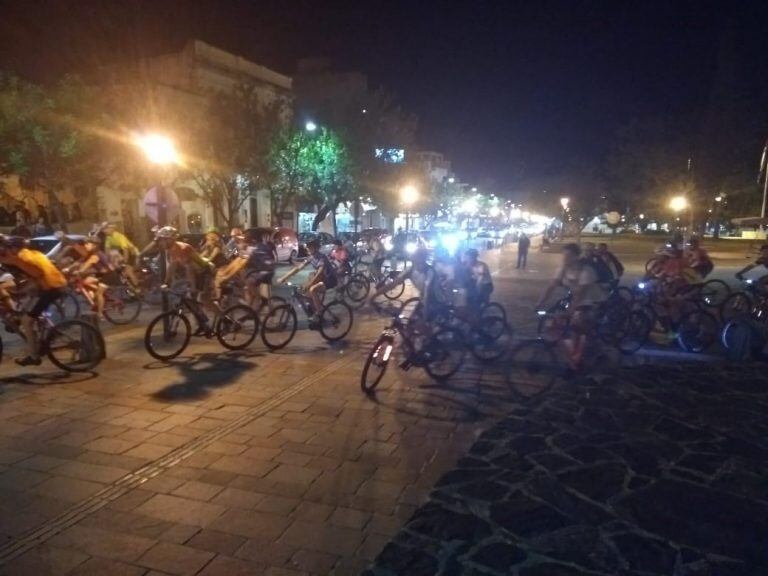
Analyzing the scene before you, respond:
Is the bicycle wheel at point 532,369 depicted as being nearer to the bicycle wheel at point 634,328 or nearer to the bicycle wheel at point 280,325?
the bicycle wheel at point 634,328

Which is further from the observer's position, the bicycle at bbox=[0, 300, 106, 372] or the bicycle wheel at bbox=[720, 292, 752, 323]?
the bicycle wheel at bbox=[720, 292, 752, 323]

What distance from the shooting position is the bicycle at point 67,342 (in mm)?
7814

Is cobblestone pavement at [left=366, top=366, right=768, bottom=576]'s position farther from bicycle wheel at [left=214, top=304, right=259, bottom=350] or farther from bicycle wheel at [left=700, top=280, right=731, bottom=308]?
bicycle wheel at [left=700, top=280, right=731, bottom=308]

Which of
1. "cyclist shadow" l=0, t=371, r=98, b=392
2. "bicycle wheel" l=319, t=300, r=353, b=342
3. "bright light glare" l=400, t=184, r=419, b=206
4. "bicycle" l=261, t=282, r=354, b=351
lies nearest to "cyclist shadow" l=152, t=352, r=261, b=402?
"bicycle" l=261, t=282, r=354, b=351

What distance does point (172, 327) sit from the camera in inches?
347

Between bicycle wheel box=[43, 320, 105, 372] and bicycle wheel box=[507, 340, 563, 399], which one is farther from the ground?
bicycle wheel box=[43, 320, 105, 372]

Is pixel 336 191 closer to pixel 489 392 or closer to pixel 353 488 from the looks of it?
pixel 489 392

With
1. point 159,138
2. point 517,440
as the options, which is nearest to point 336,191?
point 159,138

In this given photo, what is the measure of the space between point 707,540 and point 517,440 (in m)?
2.00

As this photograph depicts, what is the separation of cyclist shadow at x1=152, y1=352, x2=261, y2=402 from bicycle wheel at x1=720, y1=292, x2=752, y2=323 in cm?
886

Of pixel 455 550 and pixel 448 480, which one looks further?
pixel 448 480

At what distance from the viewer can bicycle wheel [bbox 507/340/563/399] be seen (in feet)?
25.2

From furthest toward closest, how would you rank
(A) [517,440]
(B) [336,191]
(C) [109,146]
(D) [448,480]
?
(B) [336,191] < (C) [109,146] < (A) [517,440] < (D) [448,480]

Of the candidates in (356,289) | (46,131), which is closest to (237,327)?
(356,289)
